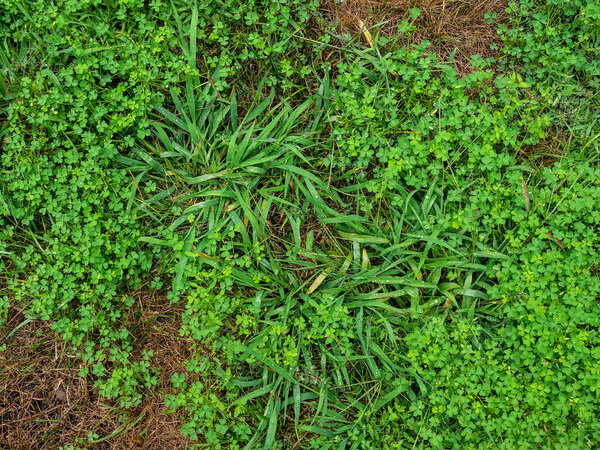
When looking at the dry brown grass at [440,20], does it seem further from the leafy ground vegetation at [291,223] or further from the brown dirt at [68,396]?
the brown dirt at [68,396]

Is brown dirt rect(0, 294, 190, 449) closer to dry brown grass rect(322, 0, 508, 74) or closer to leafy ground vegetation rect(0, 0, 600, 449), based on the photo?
leafy ground vegetation rect(0, 0, 600, 449)

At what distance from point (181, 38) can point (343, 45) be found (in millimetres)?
1222

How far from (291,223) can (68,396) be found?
2.11 meters

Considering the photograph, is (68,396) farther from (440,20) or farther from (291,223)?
(440,20)

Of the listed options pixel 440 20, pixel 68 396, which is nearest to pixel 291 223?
pixel 440 20

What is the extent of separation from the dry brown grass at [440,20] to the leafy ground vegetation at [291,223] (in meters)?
0.02

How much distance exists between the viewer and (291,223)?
343cm

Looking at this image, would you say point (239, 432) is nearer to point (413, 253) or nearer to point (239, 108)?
point (413, 253)

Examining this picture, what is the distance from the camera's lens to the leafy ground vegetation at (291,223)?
3.21 meters

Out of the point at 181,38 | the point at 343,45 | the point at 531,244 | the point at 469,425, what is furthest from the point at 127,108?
the point at 469,425

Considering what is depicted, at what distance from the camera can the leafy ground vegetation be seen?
321 cm

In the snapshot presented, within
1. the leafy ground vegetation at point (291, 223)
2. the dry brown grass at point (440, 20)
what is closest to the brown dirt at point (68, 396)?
the leafy ground vegetation at point (291, 223)

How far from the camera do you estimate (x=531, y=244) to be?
326cm

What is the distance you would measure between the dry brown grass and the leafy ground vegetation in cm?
2
